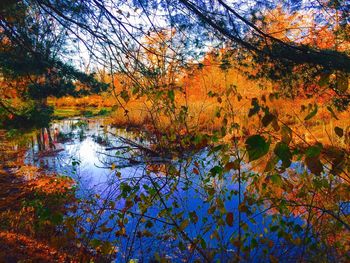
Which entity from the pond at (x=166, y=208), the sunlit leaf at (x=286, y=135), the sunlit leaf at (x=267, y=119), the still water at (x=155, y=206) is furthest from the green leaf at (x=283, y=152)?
the still water at (x=155, y=206)

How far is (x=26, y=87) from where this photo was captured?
536cm

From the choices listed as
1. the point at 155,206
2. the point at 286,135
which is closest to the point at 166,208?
the point at 286,135

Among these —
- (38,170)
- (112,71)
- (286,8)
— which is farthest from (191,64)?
(38,170)

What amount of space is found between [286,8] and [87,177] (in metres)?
5.19

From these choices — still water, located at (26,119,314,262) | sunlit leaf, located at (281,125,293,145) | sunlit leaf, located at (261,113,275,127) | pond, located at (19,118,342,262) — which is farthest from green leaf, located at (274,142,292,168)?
still water, located at (26,119,314,262)

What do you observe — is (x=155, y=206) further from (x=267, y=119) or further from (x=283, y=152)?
(x=283, y=152)

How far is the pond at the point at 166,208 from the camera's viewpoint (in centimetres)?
208

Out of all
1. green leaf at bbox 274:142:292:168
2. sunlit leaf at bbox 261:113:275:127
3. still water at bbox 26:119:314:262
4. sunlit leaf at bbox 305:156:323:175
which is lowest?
still water at bbox 26:119:314:262

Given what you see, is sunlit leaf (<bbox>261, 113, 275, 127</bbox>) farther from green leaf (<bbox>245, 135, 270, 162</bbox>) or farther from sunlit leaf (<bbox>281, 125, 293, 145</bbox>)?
green leaf (<bbox>245, 135, 270, 162</bbox>)

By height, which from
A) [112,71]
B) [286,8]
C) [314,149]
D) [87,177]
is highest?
[286,8]

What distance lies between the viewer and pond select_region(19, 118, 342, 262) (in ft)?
6.83

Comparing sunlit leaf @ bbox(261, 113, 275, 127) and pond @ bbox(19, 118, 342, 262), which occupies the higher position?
sunlit leaf @ bbox(261, 113, 275, 127)

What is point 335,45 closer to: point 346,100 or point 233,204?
point 346,100

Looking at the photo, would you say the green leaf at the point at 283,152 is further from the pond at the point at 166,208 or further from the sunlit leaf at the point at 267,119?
the pond at the point at 166,208
